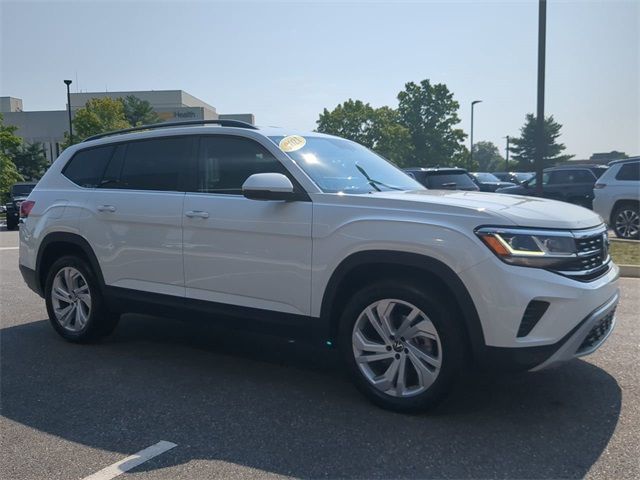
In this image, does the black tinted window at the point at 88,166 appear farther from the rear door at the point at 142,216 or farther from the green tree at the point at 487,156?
the green tree at the point at 487,156

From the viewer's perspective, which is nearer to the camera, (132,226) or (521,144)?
(132,226)

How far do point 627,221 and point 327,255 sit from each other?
10467mm

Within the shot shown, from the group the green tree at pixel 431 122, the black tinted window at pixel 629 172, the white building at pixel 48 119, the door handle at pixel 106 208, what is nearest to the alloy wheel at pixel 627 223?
the black tinted window at pixel 629 172

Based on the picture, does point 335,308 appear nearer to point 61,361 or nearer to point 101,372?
point 101,372

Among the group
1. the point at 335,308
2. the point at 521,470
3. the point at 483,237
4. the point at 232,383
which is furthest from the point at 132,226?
the point at 521,470

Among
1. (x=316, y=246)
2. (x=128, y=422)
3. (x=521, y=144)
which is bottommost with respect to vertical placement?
(x=128, y=422)

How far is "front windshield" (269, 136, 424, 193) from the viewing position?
166 inches

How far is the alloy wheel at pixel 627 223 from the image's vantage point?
39.3ft

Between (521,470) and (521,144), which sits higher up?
(521,144)

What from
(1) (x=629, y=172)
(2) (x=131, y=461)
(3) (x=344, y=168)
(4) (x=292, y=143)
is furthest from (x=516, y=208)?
(1) (x=629, y=172)

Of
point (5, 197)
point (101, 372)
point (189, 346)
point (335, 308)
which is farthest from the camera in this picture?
point (5, 197)

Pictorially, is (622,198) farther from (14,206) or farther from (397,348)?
(14,206)

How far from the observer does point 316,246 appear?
12.8 ft

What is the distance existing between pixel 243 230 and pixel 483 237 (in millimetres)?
1731
